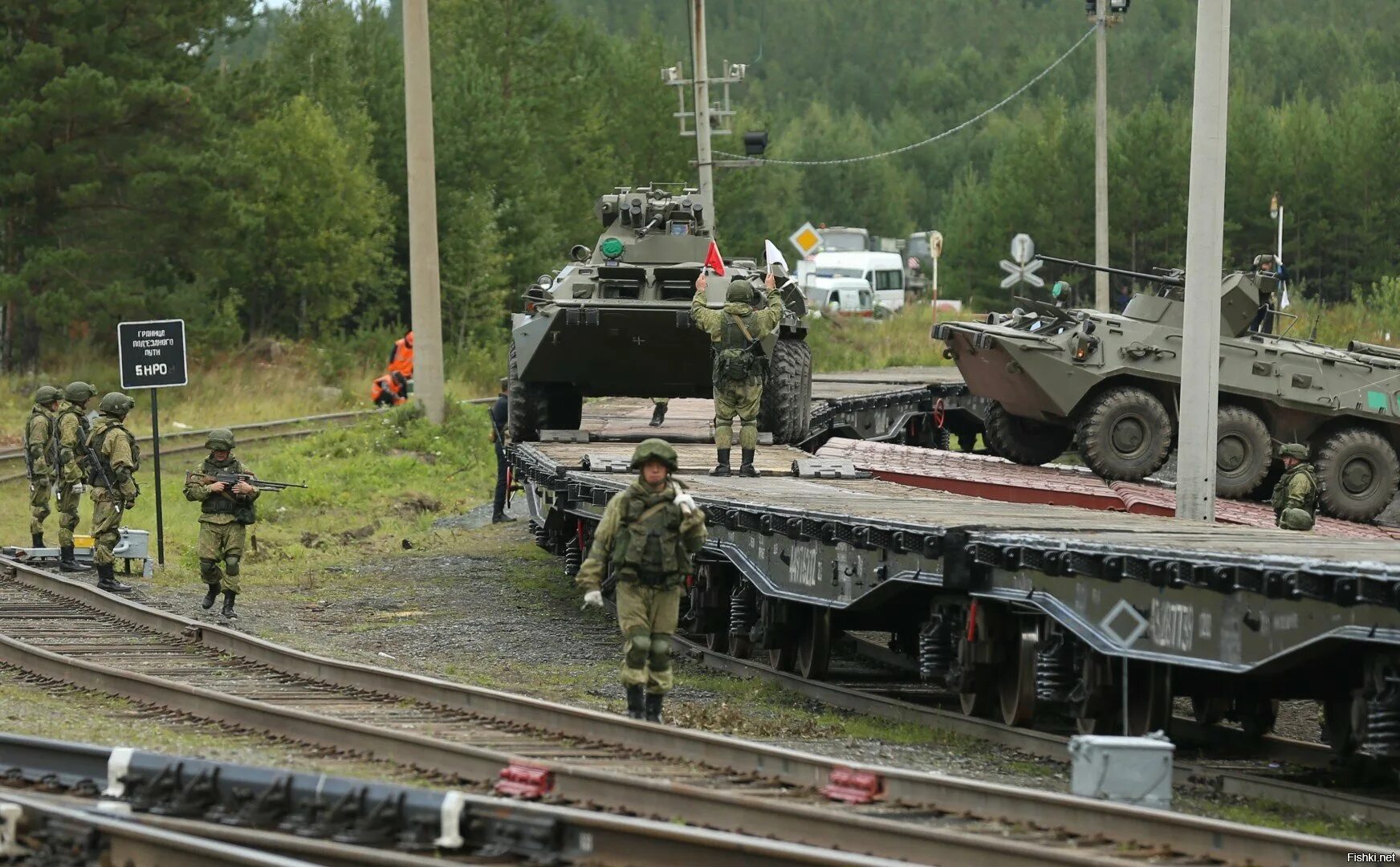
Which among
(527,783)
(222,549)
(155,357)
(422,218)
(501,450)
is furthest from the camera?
(422,218)

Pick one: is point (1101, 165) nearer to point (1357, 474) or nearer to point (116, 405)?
point (1357, 474)

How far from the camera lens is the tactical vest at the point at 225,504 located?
1482cm

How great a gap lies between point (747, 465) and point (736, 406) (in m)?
0.44

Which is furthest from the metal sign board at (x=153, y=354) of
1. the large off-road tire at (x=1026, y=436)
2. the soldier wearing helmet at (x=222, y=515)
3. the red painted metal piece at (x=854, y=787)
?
the red painted metal piece at (x=854, y=787)

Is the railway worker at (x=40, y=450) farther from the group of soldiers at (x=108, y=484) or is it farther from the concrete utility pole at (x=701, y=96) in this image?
the concrete utility pole at (x=701, y=96)

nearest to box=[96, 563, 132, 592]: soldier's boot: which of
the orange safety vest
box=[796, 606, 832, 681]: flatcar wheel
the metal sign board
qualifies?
the metal sign board

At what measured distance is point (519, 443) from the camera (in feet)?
63.4

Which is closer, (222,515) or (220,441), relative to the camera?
(220,441)

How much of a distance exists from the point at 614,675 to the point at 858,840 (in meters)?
5.80

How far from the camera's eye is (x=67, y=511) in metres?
17.3

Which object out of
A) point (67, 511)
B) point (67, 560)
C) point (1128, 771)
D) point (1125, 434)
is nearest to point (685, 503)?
point (1128, 771)

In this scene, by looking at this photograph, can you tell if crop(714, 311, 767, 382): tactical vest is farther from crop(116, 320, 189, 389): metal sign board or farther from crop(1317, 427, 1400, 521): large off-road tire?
crop(1317, 427, 1400, 521): large off-road tire

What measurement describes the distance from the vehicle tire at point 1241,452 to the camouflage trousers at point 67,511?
34.5ft

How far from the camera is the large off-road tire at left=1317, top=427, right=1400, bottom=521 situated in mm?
20719
